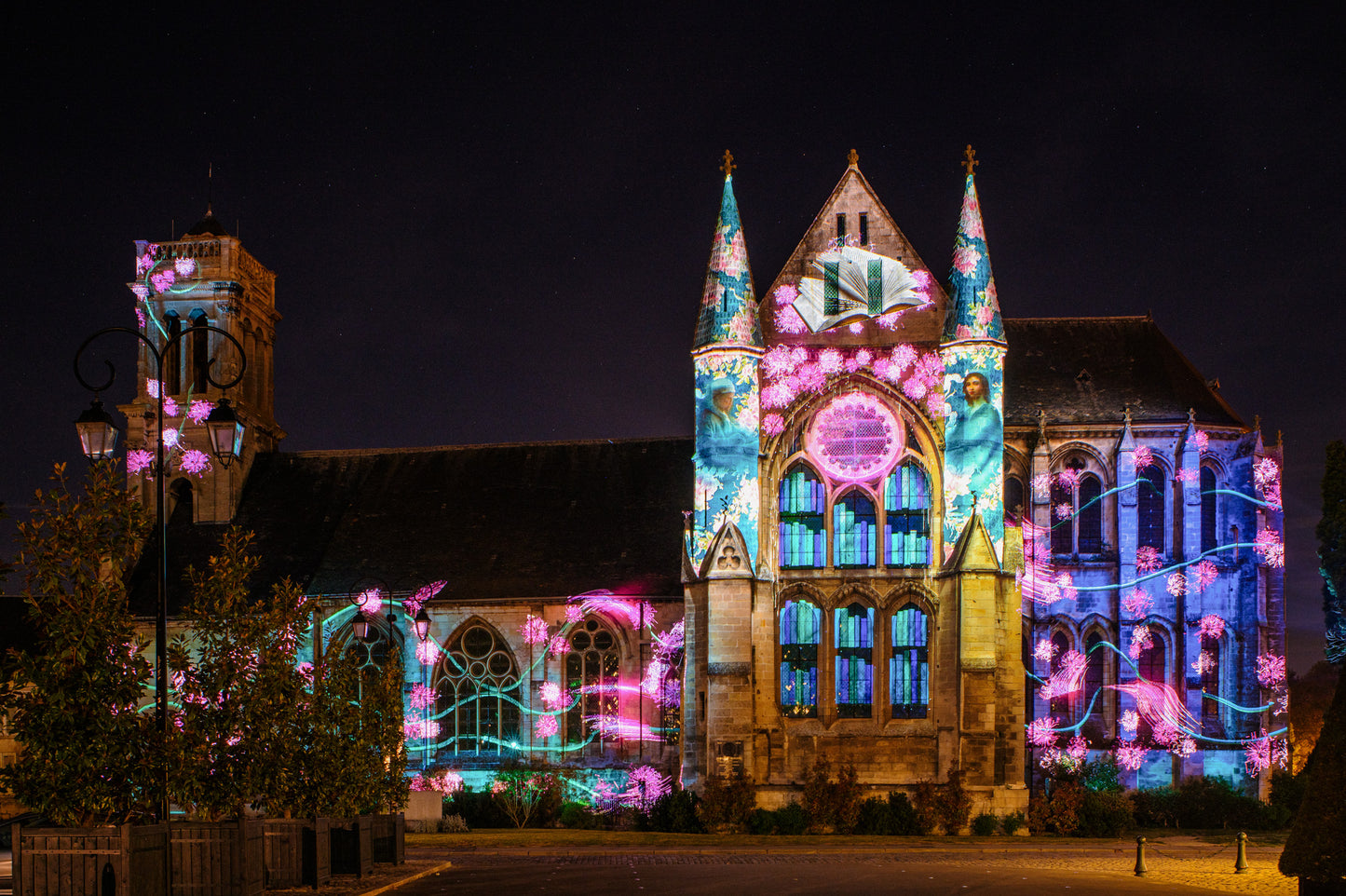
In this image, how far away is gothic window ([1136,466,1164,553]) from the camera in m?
40.2

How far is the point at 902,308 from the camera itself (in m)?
35.2

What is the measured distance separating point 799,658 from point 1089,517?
11.3 meters

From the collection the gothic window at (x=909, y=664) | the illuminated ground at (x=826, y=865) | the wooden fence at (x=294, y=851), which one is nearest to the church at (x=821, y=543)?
the gothic window at (x=909, y=664)

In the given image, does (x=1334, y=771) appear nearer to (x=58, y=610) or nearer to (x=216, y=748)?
(x=216, y=748)

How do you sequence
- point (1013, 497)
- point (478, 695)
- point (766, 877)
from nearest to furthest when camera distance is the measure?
point (766, 877) → point (478, 695) → point (1013, 497)

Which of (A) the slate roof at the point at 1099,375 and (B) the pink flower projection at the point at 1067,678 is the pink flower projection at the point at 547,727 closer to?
(B) the pink flower projection at the point at 1067,678

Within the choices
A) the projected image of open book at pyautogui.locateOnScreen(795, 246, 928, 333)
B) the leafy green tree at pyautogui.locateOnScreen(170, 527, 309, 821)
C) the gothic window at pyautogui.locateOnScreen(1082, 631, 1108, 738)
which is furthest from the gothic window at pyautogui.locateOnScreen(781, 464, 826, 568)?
the leafy green tree at pyautogui.locateOnScreen(170, 527, 309, 821)

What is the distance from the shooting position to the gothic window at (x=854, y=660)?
34250 mm

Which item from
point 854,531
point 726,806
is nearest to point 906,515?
point 854,531

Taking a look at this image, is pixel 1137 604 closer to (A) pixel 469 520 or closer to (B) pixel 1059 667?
(B) pixel 1059 667

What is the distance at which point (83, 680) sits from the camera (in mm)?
16219

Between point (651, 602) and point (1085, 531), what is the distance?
12.8 metres

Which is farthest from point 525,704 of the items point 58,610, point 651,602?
point 58,610

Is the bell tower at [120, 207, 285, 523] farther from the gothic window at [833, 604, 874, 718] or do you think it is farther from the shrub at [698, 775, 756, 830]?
the gothic window at [833, 604, 874, 718]
